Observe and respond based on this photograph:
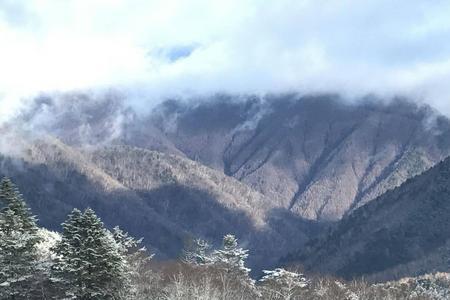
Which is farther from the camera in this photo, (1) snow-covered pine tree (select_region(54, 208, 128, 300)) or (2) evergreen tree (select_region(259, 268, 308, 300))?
(2) evergreen tree (select_region(259, 268, 308, 300))

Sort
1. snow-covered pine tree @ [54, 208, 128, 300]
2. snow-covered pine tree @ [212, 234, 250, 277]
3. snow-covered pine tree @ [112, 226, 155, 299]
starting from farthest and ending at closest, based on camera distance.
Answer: snow-covered pine tree @ [212, 234, 250, 277], snow-covered pine tree @ [112, 226, 155, 299], snow-covered pine tree @ [54, 208, 128, 300]

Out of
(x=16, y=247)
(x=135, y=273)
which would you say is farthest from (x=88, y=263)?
(x=135, y=273)

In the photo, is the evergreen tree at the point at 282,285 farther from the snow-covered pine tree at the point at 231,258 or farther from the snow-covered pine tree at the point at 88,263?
the snow-covered pine tree at the point at 88,263

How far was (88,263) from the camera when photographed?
8175 centimetres

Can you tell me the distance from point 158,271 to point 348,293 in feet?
110

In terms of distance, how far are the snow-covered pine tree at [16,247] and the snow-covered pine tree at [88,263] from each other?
393 cm

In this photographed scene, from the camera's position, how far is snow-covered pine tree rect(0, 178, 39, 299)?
83.2 m

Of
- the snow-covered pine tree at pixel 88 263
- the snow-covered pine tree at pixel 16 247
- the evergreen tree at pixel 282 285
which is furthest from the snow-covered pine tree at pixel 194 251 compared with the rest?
the snow-covered pine tree at pixel 88 263

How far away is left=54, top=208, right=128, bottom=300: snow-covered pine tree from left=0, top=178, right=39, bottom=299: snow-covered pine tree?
3930mm

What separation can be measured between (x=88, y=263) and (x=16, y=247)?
8607 millimetres

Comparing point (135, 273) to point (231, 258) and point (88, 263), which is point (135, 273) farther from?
point (231, 258)

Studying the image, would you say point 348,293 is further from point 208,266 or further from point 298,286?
point 208,266

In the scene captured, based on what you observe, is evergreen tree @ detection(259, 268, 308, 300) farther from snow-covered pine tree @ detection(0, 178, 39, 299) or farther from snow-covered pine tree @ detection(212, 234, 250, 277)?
snow-covered pine tree @ detection(0, 178, 39, 299)

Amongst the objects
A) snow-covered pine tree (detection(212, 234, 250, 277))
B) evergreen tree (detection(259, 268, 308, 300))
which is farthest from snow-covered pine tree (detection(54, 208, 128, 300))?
snow-covered pine tree (detection(212, 234, 250, 277))
